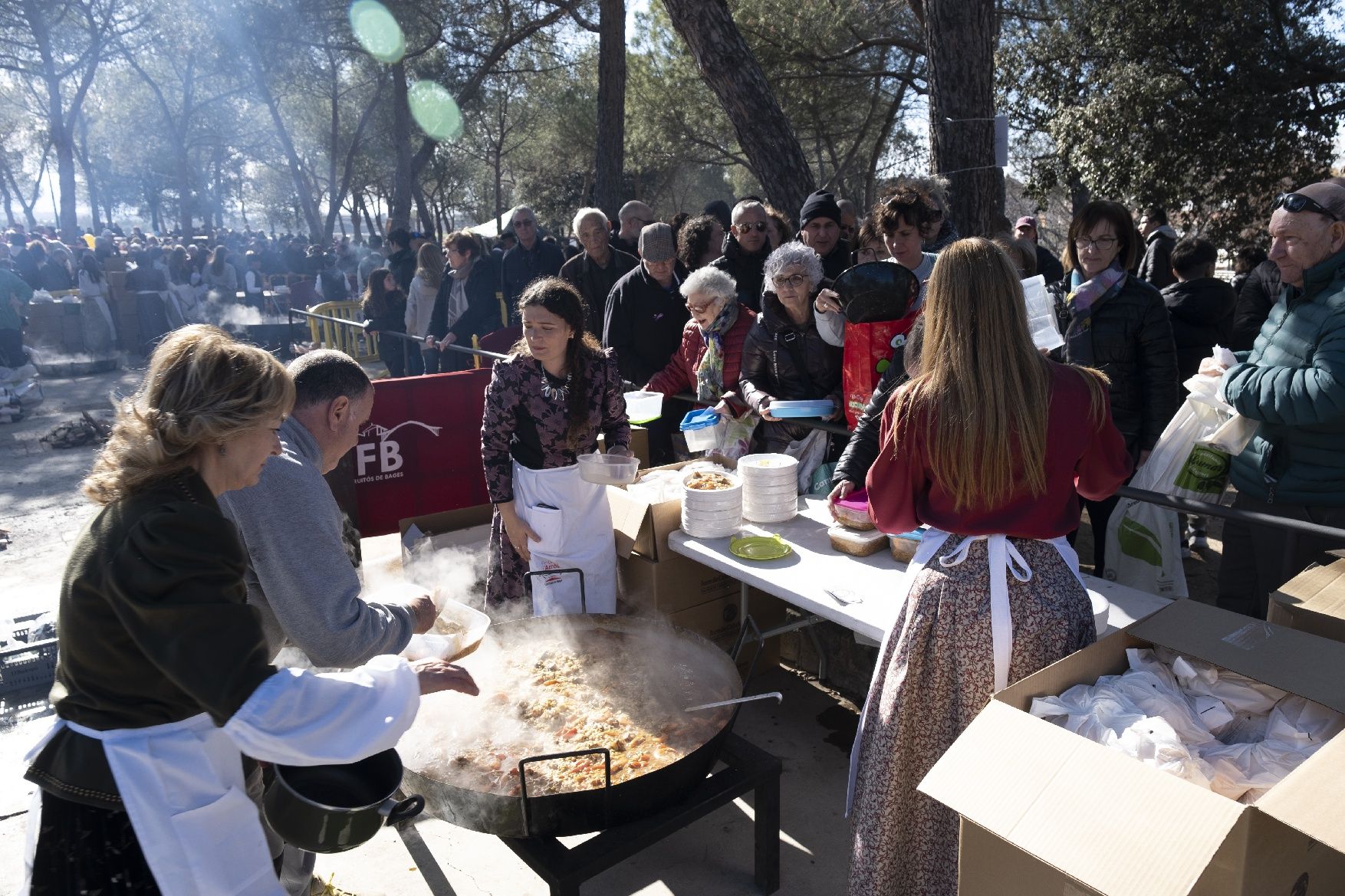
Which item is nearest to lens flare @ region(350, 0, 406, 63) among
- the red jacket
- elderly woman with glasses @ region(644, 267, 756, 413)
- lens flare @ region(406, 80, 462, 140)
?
lens flare @ region(406, 80, 462, 140)

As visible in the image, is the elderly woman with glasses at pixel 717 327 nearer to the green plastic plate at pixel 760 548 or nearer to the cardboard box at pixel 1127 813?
the green plastic plate at pixel 760 548

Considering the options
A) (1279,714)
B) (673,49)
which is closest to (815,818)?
(1279,714)

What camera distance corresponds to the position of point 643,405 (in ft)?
14.5

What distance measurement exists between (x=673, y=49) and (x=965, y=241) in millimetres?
20940

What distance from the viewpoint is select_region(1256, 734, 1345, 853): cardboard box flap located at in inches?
57.5

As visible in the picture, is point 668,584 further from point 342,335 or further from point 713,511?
point 342,335

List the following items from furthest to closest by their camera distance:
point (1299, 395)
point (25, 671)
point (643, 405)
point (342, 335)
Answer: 1. point (342, 335)
2. point (643, 405)
3. point (25, 671)
4. point (1299, 395)

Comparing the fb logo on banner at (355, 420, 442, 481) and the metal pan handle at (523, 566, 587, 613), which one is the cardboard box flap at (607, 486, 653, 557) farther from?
the fb logo on banner at (355, 420, 442, 481)

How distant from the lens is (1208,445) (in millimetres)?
3148

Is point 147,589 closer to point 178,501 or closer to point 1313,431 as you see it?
point 178,501

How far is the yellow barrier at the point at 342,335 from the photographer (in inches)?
505

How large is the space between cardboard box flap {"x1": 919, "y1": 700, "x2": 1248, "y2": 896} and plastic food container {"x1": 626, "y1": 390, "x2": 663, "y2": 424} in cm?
272

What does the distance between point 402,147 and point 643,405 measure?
1787cm

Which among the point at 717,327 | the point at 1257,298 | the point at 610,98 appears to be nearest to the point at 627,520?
the point at 717,327
